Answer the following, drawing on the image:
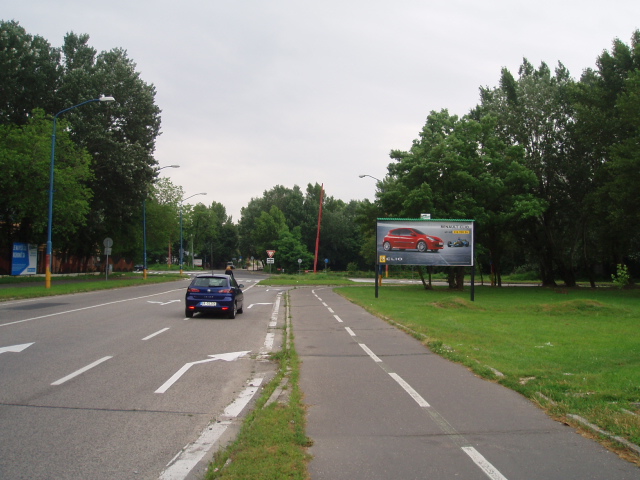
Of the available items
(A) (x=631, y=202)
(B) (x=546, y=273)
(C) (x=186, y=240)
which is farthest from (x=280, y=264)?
(A) (x=631, y=202)

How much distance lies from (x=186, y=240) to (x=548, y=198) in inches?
3055

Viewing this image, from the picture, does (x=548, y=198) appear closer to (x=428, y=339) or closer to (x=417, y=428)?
(x=428, y=339)

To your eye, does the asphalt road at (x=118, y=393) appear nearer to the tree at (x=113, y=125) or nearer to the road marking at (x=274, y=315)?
the road marking at (x=274, y=315)

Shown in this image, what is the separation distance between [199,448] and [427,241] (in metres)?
21.7

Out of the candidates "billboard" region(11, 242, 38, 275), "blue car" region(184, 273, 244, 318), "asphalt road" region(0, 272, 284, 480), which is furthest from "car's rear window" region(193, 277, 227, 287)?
"billboard" region(11, 242, 38, 275)

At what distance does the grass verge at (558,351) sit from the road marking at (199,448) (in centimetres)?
362

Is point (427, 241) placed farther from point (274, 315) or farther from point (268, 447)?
point (268, 447)

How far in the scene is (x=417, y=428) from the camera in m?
5.53

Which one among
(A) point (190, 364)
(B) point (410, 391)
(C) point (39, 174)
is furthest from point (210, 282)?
(C) point (39, 174)

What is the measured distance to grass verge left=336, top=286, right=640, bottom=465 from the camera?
605 cm

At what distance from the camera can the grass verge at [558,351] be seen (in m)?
6.05

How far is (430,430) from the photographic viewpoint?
5.47 metres

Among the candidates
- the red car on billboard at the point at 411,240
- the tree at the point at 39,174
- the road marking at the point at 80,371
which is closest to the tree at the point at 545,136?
the red car on billboard at the point at 411,240

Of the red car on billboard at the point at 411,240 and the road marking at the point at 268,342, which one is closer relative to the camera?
the road marking at the point at 268,342
